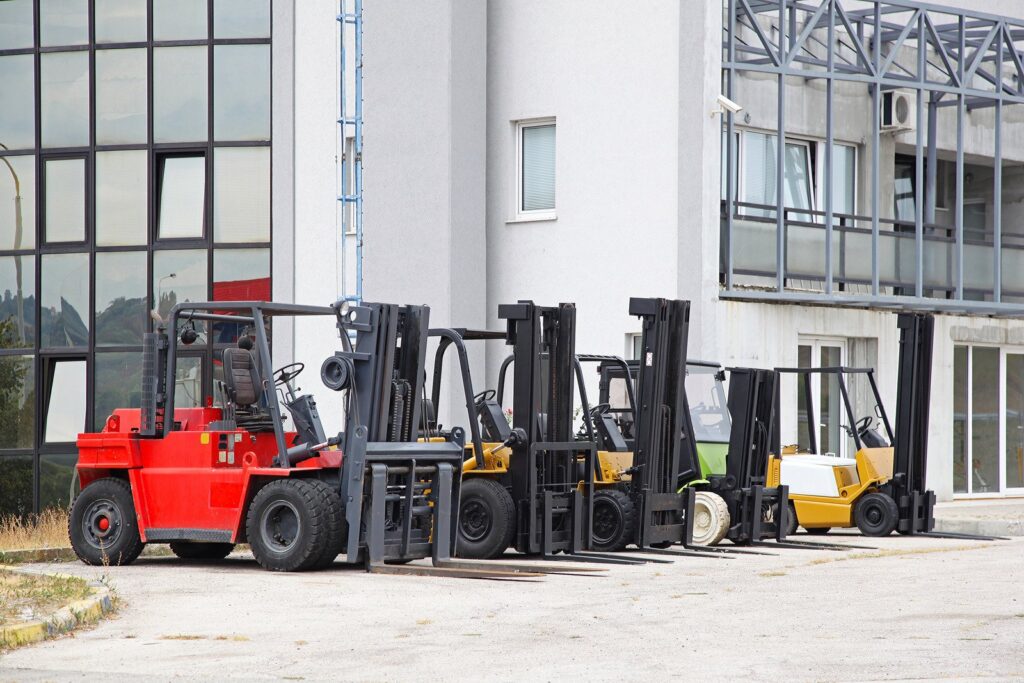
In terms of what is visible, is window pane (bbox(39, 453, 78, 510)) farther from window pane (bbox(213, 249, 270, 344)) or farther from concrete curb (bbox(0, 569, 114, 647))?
concrete curb (bbox(0, 569, 114, 647))

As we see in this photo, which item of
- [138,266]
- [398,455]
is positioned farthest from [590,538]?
[138,266]

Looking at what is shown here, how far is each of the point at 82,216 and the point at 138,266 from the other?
1.26m

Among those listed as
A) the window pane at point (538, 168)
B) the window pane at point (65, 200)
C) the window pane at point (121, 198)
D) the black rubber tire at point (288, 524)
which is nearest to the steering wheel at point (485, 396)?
the black rubber tire at point (288, 524)

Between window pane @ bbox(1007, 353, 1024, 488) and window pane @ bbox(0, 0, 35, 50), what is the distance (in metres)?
16.6

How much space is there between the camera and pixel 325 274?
25.2 meters

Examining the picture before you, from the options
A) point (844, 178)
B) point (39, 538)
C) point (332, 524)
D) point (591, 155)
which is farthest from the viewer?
point (844, 178)

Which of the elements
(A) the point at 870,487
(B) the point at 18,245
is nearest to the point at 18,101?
(B) the point at 18,245

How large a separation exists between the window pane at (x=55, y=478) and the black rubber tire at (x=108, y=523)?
10.0 m

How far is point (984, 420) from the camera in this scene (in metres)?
27.8

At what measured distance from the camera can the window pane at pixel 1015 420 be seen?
92.7ft

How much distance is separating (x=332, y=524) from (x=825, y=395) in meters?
12.5

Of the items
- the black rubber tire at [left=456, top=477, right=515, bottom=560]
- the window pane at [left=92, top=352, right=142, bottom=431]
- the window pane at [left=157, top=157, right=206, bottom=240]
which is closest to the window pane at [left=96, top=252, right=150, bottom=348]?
the window pane at [left=92, top=352, right=142, bottom=431]

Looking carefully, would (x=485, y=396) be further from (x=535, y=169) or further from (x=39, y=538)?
(x=535, y=169)

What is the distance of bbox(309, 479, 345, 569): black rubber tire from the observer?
14.3m
